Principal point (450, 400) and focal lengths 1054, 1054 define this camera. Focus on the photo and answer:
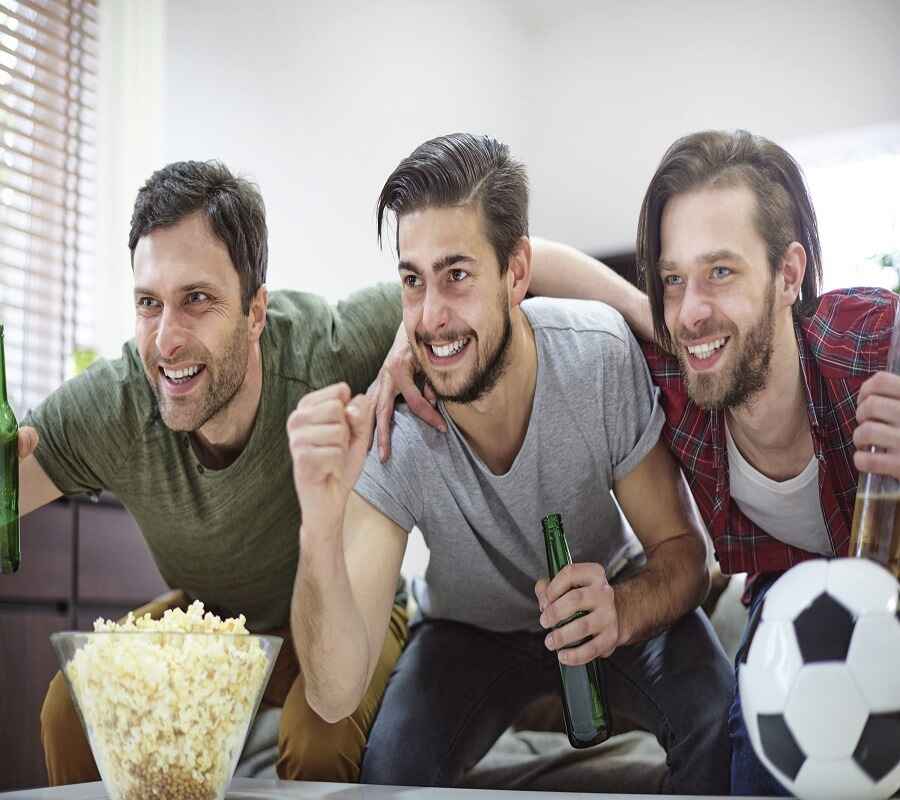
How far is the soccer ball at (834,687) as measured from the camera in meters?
0.87

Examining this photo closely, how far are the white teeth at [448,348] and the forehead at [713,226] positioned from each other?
10.4 inches

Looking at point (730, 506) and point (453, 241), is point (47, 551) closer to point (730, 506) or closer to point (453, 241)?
point (453, 241)

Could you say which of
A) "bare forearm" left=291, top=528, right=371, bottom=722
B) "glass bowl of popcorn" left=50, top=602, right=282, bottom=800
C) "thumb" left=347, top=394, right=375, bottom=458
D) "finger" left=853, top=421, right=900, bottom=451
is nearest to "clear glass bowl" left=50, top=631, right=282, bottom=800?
"glass bowl of popcorn" left=50, top=602, right=282, bottom=800

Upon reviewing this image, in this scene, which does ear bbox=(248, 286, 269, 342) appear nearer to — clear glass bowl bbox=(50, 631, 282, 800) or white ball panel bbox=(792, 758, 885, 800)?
clear glass bowl bbox=(50, 631, 282, 800)

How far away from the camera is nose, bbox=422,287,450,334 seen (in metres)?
1.26

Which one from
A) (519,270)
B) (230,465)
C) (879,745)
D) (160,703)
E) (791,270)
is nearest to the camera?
(879,745)

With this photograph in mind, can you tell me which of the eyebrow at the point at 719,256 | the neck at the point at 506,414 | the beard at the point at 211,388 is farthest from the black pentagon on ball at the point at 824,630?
the beard at the point at 211,388

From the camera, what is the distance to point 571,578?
4.07 ft

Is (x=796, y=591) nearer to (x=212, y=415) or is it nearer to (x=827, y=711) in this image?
(x=827, y=711)

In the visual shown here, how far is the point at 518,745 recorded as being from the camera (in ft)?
6.29

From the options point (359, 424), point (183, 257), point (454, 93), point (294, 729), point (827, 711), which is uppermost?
point (454, 93)

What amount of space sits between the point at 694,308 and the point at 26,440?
35.5 inches

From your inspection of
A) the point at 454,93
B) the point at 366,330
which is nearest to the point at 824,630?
A: the point at 366,330

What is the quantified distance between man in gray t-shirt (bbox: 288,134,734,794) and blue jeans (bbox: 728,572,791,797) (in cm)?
4
